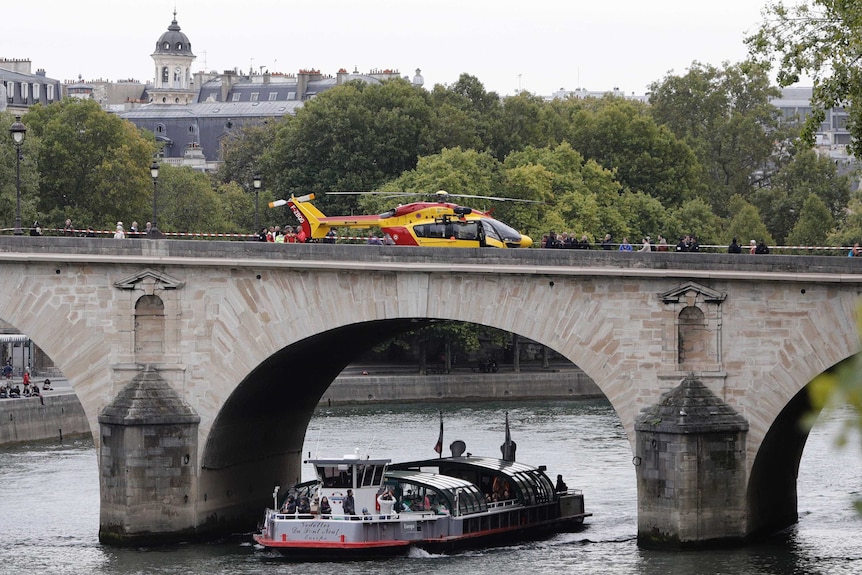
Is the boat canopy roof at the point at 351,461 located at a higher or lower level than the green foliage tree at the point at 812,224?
lower

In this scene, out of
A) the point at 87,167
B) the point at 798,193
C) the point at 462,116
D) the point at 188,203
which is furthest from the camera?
the point at 798,193

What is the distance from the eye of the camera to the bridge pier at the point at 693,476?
38156mm

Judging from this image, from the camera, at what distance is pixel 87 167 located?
8450 centimetres

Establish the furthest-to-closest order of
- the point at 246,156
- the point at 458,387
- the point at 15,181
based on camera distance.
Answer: the point at 246,156 < the point at 458,387 < the point at 15,181

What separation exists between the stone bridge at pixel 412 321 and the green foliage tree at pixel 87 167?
4113cm

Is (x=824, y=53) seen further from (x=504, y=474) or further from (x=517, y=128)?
(x=517, y=128)

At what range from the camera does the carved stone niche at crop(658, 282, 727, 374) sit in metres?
39.1

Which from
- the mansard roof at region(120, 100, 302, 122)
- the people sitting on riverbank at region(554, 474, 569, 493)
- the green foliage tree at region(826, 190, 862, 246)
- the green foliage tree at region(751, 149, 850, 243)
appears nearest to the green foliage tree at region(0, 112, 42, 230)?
the green foliage tree at region(826, 190, 862, 246)

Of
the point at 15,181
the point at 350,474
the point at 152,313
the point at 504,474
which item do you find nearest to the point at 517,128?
the point at 15,181

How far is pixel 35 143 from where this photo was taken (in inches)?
3204

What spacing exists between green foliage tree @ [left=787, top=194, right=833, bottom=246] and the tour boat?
54607 mm

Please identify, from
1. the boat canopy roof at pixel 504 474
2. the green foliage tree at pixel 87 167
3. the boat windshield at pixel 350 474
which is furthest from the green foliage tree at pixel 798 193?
the boat windshield at pixel 350 474

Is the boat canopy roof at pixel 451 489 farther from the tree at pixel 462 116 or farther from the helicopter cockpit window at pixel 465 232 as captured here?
the tree at pixel 462 116

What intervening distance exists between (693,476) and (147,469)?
37.1 ft
